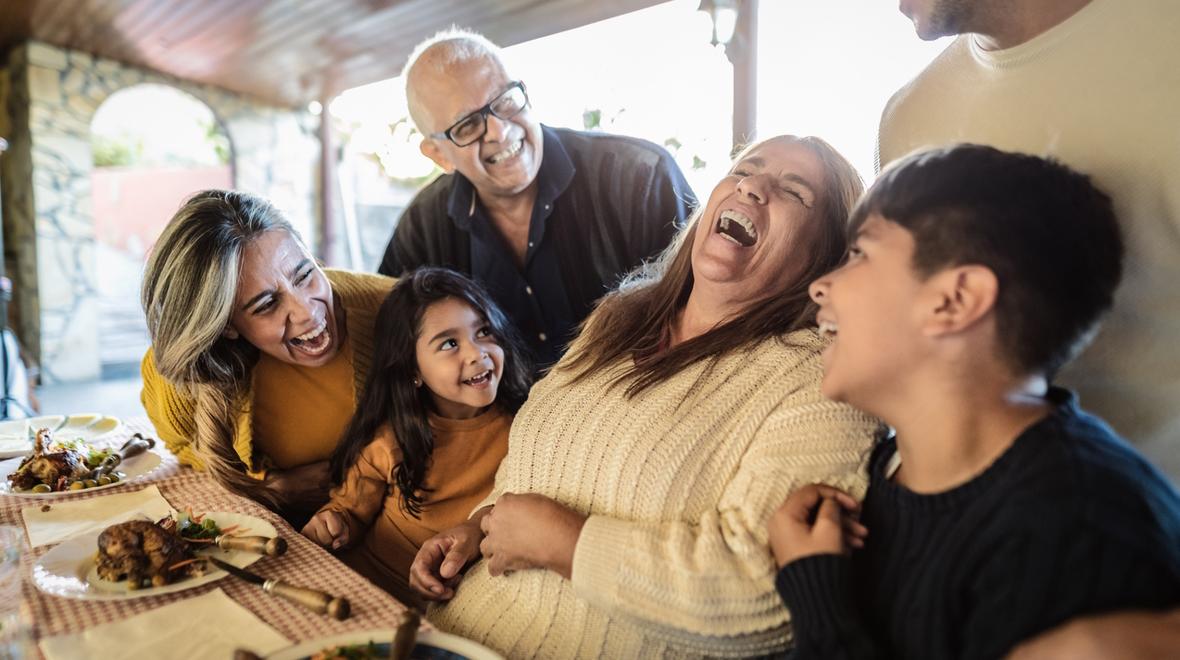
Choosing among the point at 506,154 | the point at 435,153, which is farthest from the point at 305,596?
the point at 435,153

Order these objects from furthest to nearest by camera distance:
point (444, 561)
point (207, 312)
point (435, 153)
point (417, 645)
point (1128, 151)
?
point (435, 153) < point (207, 312) < point (444, 561) < point (1128, 151) < point (417, 645)

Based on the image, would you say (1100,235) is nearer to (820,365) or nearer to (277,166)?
(820,365)

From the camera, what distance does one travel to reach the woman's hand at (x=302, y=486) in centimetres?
209

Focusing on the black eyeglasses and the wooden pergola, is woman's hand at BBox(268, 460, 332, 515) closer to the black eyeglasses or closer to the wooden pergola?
the black eyeglasses

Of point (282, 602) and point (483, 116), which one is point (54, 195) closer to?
point (483, 116)

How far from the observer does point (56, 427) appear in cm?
233

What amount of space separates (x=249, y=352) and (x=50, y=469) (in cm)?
53

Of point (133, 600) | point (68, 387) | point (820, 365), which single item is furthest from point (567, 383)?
point (68, 387)

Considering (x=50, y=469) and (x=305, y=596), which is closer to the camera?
(x=305, y=596)

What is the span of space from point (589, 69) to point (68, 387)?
19.6 ft

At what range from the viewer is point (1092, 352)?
4.56ft

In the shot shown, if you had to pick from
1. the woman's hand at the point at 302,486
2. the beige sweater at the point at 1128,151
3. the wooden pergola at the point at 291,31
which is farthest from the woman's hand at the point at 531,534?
the wooden pergola at the point at 291,31

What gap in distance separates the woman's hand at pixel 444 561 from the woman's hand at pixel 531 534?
0.15m

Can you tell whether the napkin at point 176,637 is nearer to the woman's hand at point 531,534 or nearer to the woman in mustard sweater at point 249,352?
the woman's hand at point 531,534
